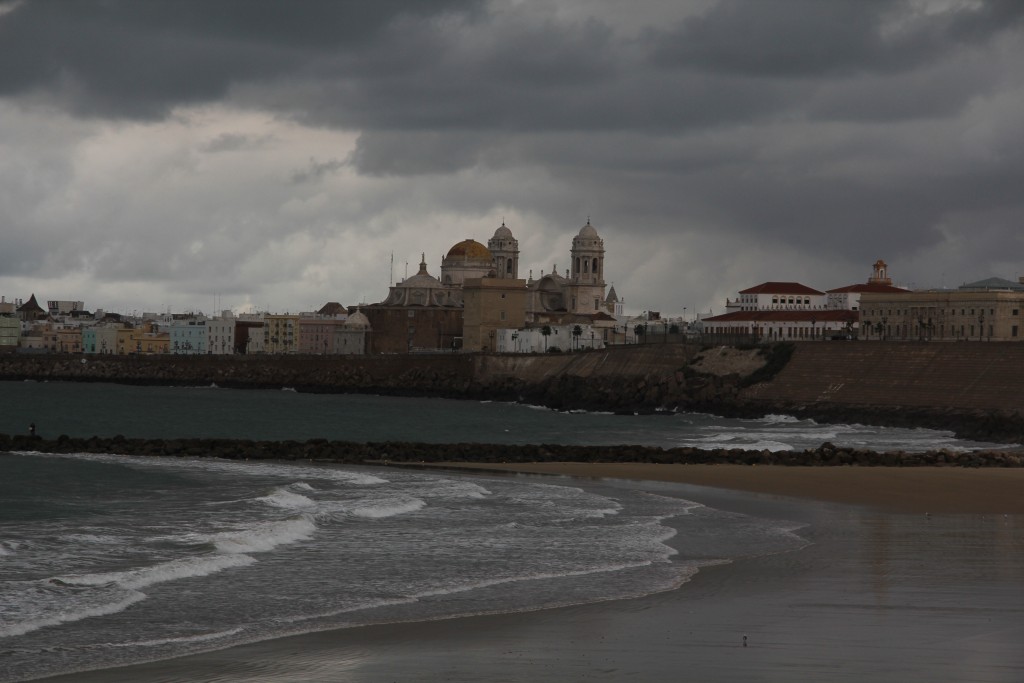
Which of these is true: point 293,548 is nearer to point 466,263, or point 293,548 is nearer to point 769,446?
point 769,446

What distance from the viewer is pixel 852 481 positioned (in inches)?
1503

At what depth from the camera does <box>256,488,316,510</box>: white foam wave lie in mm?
30934

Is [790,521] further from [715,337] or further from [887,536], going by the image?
[715,337]

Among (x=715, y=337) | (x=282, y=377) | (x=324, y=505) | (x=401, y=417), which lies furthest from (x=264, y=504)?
(x=282, y=377)

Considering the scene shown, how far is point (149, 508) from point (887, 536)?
1400 centimetres

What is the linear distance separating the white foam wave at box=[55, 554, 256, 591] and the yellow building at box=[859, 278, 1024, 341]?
93.9 meters

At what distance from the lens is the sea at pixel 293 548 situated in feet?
60.3

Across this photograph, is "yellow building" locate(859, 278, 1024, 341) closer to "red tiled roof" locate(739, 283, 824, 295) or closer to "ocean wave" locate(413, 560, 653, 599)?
"red tiled roof" locate(739, 283, 824, 295)

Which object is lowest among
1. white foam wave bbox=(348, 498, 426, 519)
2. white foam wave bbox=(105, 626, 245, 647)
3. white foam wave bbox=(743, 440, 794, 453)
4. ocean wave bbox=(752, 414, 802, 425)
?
white foam wave bbox=(105, 626, 245, 647)

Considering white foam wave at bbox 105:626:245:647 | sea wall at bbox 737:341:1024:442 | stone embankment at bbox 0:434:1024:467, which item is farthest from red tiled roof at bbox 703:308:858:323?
white foam wave at bbox 105:626:245:647

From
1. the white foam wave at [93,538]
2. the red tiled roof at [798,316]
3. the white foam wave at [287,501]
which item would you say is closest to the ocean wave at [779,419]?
the red tiled roof at [798,316]

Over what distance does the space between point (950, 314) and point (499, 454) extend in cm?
7744

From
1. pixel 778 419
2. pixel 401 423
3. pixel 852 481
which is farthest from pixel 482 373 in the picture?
pixel 852 481

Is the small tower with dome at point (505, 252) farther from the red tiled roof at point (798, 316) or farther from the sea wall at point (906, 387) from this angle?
the sea wall at point (906, 387)
